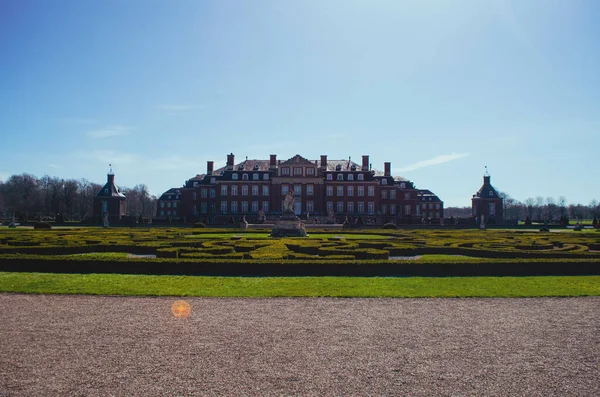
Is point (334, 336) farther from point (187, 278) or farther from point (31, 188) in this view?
point (31, 188)

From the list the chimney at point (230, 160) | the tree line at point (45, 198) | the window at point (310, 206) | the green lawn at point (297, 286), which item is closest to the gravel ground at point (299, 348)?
the green lawn at point (297, 286)

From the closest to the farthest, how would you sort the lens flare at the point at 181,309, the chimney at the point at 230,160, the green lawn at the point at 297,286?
1. the lens flare at the point at 181,309
2. the green lawn at the point at 297,286
3. the chimney at the point at 230,160

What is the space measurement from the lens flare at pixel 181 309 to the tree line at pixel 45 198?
73951mm

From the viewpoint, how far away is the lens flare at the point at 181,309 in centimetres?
873

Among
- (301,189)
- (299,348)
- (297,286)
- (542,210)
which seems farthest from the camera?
(542,210)

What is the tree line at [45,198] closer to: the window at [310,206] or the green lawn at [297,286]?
the window at [310,206]

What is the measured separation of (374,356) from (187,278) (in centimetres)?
770

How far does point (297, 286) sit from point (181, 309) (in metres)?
3.40

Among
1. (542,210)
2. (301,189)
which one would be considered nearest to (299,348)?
(301,189)

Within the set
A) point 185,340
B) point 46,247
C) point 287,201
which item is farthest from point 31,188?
point 185,340

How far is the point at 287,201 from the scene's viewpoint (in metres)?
34.0

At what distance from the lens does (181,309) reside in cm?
918

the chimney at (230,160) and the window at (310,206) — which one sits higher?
the chimney at (230,160)

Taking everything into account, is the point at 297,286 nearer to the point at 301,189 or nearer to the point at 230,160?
the point at 301,189
